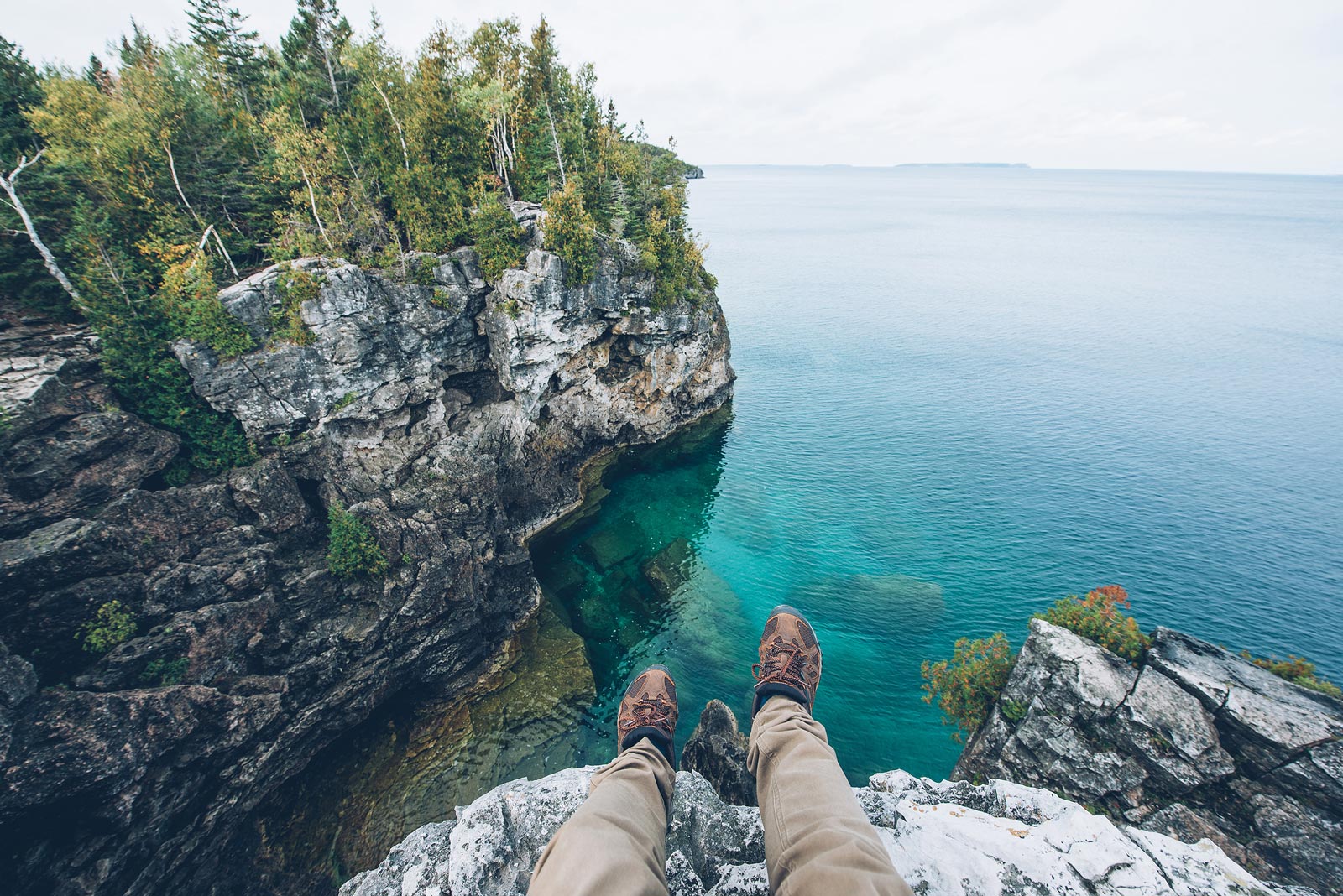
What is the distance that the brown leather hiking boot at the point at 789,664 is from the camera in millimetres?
9508

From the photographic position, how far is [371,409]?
26812 millimetres

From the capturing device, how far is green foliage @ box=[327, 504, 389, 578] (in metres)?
21.2

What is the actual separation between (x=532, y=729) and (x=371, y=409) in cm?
1848

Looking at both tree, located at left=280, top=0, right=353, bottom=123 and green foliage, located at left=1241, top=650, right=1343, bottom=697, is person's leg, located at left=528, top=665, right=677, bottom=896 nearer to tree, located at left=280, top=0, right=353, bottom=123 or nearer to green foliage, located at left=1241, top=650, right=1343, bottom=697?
green foliage, located at left=1241, top=650, right=1343, bottom=697

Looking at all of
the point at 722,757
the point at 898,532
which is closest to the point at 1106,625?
the point at 722,757

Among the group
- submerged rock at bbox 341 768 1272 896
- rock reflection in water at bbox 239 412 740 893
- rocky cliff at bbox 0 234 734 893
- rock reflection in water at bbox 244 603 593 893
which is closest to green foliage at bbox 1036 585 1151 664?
submerged rock at bbox 341 768 1272 896

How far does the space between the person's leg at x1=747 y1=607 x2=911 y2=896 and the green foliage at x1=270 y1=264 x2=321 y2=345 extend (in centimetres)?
2629

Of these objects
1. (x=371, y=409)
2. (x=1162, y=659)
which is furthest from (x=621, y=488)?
(x=1162, y=659)

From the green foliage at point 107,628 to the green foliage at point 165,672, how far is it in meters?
1.26

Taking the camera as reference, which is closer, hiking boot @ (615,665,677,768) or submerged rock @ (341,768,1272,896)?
submerged rock @ (341,768,1272,896)

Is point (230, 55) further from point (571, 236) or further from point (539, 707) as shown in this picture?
point (539, 707)

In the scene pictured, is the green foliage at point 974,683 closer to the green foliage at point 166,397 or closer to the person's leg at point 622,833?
the person's leg at point 622,833

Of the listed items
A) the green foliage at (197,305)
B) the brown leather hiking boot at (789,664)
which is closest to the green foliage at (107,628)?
the green foliage at (197,305)

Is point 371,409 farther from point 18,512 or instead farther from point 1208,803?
point 1208,803
